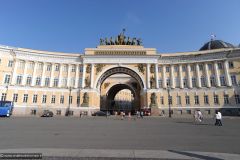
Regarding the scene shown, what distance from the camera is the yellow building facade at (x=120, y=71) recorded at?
147 ft

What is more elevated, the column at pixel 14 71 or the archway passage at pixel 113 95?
the column at pixel 14 71

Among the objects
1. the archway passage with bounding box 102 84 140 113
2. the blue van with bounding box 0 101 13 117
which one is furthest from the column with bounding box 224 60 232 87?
the blue van with bounding box 0 101 13 117

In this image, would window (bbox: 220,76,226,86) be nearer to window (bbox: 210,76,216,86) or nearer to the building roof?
window (bbox: 210,76,216,86)

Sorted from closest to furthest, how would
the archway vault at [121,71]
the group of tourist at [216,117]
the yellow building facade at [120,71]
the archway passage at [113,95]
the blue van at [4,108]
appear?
the group of tourist at [216,117] → the blue van at [4,108] → the yellow building facade at [120,71] → the archway vault at [121,71] → the archway passage at [113,95]

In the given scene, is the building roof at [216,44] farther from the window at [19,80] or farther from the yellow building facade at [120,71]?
the window at [19,80]

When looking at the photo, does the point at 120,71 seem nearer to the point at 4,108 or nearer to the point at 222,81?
the point at 222,81

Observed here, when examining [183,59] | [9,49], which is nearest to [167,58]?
[183,59]

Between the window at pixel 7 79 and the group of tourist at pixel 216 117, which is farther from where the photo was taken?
the window at pixel 7 79

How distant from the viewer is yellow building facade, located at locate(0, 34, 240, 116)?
44812 millimetres

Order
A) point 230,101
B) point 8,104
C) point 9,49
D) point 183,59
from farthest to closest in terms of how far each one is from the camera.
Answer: point 183,59 → point 9,49 → point 230,101 → point 8,104

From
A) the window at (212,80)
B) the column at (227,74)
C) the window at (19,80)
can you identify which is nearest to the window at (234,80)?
the column at (227,74)

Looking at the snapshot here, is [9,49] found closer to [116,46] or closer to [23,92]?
[23,92]

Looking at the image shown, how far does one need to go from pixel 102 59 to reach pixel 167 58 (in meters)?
19.9

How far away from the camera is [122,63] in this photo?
49906mm
